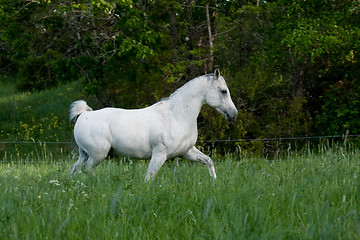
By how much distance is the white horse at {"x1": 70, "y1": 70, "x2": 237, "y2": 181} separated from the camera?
639 cm

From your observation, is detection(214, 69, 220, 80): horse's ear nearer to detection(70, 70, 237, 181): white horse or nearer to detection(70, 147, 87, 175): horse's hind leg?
detection(70, 70, 237, 181): white horse

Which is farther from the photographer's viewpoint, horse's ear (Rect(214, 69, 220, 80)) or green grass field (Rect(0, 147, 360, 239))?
horse's ear (Rect(214, 69, 220, 80))

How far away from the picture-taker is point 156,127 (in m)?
6.40

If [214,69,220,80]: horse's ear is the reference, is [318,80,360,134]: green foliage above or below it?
below

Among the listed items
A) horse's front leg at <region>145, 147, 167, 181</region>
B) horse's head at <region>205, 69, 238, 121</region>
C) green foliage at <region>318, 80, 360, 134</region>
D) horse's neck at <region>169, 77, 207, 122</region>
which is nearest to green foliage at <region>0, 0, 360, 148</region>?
green foliage at <region>318, 80, 360, 134</region>

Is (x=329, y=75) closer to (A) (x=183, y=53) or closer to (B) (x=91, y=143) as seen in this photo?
(A) (x=183, y=53)

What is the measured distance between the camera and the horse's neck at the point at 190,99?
6.56 m

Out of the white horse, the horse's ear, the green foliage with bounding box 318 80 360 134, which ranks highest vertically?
the horse's ear

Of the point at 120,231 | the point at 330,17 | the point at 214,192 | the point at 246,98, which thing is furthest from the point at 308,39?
the point at 120,231

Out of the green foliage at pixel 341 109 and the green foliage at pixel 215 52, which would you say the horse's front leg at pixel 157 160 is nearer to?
the green foliage at pixel 215 52

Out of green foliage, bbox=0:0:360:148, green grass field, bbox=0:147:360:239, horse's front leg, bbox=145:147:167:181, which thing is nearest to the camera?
green grass field, bbox=0:147:360:239

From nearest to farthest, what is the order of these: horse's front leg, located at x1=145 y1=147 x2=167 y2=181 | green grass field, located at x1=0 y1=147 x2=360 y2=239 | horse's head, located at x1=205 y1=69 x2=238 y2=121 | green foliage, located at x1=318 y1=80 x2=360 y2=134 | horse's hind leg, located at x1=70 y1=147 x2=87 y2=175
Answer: green grass field, located at x1=0 y1=147 x2=360 y2=239
horse's front leg, located at x1=145 y1=147 x2=167 y2=181
horse's head, located at x1=205 y1=69 x2=238 y2=121
horse's hind leg, located at x1=70 y1=147 x2=87 y2=175
green foliage, located at x1=318 y1=80 x2=360 y2=134

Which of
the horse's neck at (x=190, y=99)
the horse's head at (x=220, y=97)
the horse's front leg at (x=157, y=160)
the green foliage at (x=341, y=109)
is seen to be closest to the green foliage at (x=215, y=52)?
the green foliage at (x=341, y=109)

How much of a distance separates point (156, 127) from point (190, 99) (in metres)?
0.65
